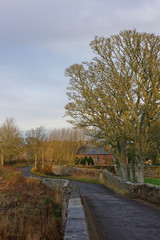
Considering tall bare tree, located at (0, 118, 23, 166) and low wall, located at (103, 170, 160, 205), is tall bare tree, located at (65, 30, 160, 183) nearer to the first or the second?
low wall, located at (103, 170, 160, 205)

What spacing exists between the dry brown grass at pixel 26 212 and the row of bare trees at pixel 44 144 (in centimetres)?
1884

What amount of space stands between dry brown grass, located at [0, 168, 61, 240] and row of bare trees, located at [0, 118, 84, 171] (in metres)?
18.8

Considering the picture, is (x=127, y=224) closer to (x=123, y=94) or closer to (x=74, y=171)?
(x=123, y=94)

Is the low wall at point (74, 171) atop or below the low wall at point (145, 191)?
below

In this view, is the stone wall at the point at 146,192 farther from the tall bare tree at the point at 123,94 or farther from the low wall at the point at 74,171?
the low wall at the point at 74,171

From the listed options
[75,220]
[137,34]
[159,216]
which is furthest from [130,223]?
[137,34]

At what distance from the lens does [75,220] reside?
15.4 feet

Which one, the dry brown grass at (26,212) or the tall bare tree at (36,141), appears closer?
the dry brown grass at (26,212)

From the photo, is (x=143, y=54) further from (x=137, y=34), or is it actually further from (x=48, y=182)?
(x=48, y=182)

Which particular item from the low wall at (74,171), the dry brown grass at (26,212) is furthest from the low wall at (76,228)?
the low wall at (74,171)

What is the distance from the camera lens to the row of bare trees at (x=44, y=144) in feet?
129

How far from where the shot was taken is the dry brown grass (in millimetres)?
7031

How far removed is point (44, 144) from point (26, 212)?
121 feet

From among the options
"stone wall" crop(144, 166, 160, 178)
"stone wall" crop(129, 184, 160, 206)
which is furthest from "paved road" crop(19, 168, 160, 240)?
"stone wall" crop(144, 166, 160, 178)
